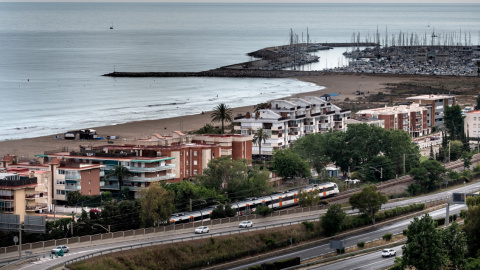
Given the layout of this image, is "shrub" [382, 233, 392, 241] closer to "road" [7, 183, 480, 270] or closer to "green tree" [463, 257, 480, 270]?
"road" [7, 183, 480, 270]

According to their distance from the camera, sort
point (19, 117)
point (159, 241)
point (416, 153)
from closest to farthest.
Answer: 1. point (159, 241)
2. point (416, 153)
3. point (19, 117)

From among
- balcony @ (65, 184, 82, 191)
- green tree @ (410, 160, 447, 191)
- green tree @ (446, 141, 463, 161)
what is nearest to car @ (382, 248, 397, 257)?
balcony @ (65, 184, 82, 191)

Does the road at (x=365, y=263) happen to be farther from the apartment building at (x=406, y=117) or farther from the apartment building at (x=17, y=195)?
the apartment building at (x=406, y=117)

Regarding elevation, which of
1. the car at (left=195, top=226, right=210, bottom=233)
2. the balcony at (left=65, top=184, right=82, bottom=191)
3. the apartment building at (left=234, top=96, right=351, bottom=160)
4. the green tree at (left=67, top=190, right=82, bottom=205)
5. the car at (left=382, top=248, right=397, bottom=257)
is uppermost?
the apartment building at (left=234, top=96, right=351, bottom=160)

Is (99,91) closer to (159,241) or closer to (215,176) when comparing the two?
(215,176)

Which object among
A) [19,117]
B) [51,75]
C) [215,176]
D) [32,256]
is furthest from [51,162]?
[51,75]

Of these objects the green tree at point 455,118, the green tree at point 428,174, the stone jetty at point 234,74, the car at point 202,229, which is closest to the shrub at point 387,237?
the car at point 202,229
